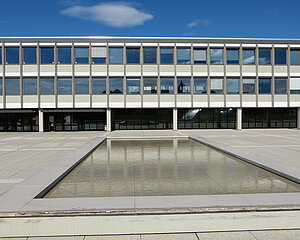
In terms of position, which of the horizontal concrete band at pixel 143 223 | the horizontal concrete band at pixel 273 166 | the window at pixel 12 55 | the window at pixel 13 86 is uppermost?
the window at pixel 12 55

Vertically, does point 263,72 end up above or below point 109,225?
above

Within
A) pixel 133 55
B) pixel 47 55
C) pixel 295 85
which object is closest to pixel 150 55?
pixel 133 55

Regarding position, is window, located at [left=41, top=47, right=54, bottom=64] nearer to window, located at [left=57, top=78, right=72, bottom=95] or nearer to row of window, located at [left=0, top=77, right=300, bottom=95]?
row of window, located at [left=0, top=77, right=300, bottom=95]

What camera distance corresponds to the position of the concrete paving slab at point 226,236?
4758 millimetres

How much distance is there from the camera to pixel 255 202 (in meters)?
5.93

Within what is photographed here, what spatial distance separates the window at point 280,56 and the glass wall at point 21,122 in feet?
99.4

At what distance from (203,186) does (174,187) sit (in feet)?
2.86

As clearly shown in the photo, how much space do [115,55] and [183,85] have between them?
8.82 metres

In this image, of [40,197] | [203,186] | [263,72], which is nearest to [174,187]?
[203,186]

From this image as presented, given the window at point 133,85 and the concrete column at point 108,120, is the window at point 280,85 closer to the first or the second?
the window at point 133,85

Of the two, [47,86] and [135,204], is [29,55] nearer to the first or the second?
[47,86]

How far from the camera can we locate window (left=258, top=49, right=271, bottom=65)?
32469mm

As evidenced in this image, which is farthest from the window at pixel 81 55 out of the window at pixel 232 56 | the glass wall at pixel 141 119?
the window at pixel 232 56

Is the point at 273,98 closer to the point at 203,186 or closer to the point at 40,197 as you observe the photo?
the point at 203,186
